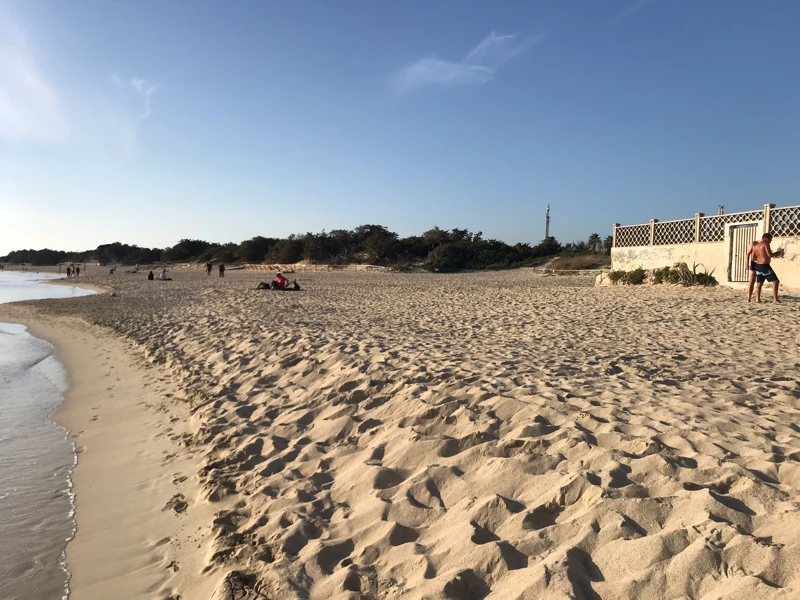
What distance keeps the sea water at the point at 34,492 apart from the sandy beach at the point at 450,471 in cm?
14

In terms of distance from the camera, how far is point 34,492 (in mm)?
4094

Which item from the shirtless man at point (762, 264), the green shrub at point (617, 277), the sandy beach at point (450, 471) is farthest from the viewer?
the green shrub at point (617, 277)

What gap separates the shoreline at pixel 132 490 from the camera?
9.59ft

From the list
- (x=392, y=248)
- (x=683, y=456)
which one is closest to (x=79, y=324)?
(x=683, y=456)

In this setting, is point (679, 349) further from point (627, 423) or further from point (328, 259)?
point (328, 259)

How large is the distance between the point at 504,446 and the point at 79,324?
1455 centimetres

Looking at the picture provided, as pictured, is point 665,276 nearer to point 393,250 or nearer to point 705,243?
point 705,243

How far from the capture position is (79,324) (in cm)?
1434

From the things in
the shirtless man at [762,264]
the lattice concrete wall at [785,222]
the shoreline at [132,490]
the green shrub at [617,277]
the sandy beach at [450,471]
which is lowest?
the shoreline at [132,490]

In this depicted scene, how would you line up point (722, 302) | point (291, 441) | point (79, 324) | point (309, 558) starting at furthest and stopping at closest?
point (79, 324) → point (722, 302) → point (291, 441) → point (309, 558)

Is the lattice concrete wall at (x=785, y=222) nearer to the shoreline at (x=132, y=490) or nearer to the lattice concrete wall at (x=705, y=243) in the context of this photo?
the lattice concrete wall at (x=705, y=243)

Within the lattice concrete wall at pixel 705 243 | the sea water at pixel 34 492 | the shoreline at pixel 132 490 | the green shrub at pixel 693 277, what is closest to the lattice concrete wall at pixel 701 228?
the lattice concrete wall at pixel 705 243

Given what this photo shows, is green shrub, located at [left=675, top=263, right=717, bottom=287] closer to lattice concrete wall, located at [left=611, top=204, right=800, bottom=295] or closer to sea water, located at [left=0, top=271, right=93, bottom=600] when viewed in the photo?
lattice concrete wall, located at [left=611, top=204, right=800, bottom=295]

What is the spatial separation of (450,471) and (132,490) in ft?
8.39
